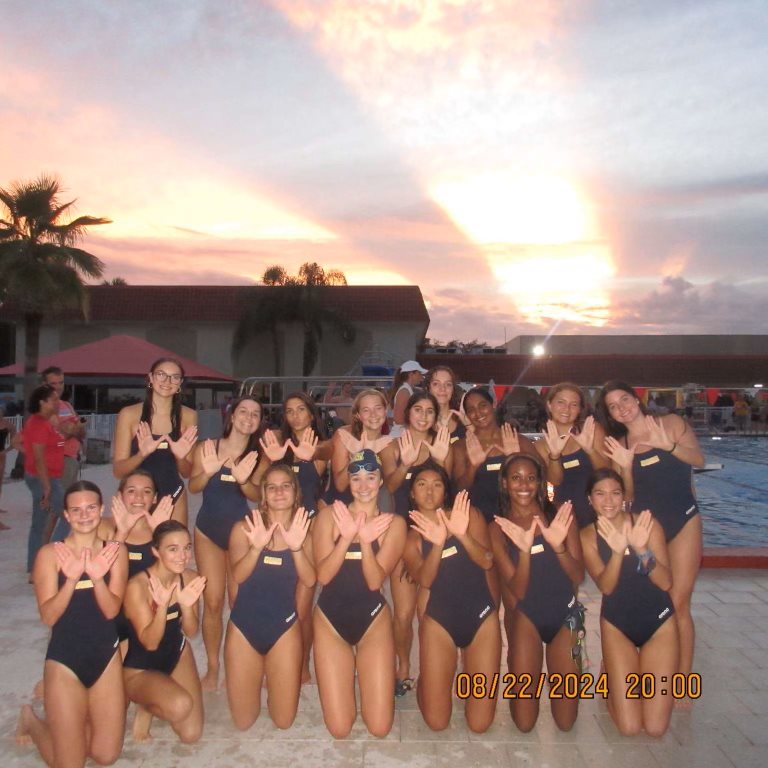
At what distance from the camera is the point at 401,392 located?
5.95m

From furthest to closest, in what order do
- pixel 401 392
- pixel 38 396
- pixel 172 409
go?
pixel 38 396 → pixel 401 392 → pixel 172 409

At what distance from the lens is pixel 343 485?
4.31 m

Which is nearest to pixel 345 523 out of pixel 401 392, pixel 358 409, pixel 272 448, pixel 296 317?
pixel 272 448

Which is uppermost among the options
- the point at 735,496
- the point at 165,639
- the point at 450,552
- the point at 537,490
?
the point at 537,490

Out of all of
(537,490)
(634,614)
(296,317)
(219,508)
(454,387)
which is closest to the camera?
(634,614)

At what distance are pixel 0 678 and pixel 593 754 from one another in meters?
3.24

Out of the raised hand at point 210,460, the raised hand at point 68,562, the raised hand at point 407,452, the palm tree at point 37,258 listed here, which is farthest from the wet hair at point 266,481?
the palm tree at point 37,258

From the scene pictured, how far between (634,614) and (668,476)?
83cm

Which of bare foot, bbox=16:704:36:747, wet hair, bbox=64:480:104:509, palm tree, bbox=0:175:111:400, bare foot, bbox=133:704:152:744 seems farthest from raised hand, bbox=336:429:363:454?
palm tree, bbox=0:175:111:400

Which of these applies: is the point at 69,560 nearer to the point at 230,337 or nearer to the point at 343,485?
the point at 343,485

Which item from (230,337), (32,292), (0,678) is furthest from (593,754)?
(230,337)

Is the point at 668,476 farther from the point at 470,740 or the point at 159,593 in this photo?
the point at 159,593

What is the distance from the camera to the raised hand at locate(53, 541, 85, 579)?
3197 mm

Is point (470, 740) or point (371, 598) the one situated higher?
point (371, 598)
